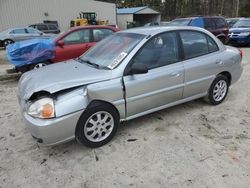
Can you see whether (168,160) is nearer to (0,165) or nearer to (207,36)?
(0,165)

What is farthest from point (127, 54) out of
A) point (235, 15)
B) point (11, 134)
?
point (235, 15)

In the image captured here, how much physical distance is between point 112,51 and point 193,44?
1470 mm

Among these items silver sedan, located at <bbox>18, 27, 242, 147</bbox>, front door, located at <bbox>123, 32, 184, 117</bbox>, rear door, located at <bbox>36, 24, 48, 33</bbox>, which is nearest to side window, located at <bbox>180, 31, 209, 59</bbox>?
silver sedan, located at <bbox>18, 27, 242, 147</bbox>

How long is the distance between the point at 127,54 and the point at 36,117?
1.53 meters

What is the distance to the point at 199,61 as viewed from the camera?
4.50 metres

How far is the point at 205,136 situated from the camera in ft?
12.6

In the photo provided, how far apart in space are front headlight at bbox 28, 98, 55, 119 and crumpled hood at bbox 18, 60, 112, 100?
144mm

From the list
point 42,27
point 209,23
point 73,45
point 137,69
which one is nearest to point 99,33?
point 73,45

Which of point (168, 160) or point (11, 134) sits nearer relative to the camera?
point (168, 160)

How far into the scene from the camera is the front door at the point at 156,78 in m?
3.79

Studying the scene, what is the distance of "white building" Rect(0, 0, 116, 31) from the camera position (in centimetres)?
2394

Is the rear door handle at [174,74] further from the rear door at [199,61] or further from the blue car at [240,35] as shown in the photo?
the blue car at [240,35]

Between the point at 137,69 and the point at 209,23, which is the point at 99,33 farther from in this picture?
the point at 209,23

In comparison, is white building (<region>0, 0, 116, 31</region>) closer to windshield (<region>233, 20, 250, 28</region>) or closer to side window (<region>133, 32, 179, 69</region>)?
windshield (<region>233, 20, 250, 28</region>)
